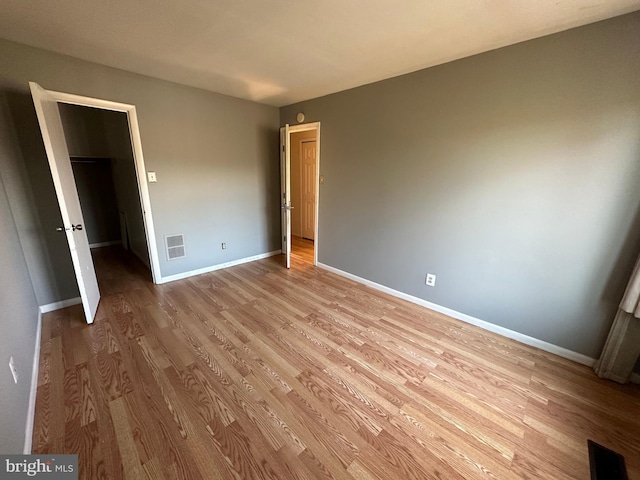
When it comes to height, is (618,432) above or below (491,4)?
below

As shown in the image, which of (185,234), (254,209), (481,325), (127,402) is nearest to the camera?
(127,402)

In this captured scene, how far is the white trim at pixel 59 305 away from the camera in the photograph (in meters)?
2.53

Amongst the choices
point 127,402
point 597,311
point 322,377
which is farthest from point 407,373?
point 127,402

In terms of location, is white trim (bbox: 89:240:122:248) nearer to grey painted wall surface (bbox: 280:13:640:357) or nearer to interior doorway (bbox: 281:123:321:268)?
interior doorway (bbox: 281:123:321:268)

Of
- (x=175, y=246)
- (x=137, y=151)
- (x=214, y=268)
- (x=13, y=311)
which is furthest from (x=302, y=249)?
(x=13, y=311)

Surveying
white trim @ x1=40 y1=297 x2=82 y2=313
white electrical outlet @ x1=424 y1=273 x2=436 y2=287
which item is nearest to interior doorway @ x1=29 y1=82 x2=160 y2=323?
white trim @ x1=40 y1=297 x2=82 y2=313

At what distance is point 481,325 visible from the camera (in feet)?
8.05

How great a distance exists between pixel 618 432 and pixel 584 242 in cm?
121

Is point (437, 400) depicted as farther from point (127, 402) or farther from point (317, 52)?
point (317, 52)

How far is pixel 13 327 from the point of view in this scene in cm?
155

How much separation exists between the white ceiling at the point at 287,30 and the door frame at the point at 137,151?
372 millimetres

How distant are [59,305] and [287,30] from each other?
3471mm

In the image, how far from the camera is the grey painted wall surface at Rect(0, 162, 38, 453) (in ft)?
3.84

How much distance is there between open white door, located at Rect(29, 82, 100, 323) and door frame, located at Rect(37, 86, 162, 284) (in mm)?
A: 169
